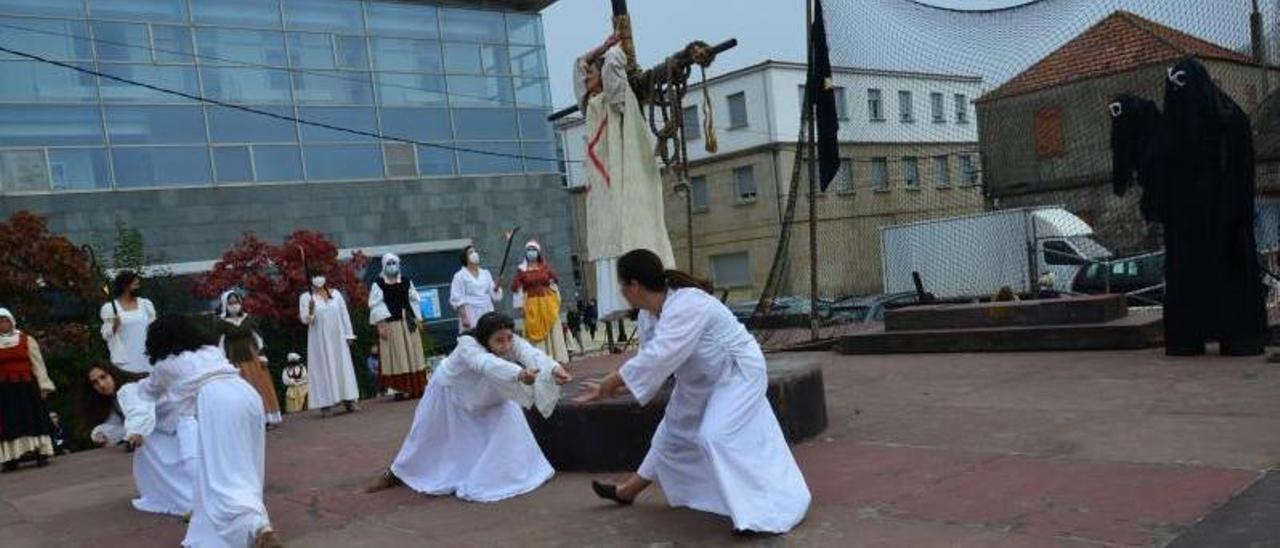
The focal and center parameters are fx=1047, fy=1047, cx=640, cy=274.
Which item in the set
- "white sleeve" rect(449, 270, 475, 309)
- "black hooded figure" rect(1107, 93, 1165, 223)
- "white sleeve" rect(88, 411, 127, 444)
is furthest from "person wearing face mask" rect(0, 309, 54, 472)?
"black hooded figure" rect(1107, 93, 1165, 223)

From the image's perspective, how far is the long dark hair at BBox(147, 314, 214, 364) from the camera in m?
5.59

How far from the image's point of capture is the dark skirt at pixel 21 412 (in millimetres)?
9156

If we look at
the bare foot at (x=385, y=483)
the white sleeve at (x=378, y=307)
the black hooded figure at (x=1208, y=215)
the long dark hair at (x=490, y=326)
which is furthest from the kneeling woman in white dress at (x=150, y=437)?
the black hooded figure at (x=1208, y=215)

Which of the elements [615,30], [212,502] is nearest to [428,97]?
[615,30]

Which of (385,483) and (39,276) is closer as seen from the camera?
(385,483)

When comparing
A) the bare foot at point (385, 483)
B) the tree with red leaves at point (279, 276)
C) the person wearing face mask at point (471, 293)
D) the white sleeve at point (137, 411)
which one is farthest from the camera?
the tree with red leaves at point (279, 276)

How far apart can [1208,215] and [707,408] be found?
5182 mm

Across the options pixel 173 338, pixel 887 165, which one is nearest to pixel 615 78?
pixel 173 338

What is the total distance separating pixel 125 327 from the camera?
29.4ft

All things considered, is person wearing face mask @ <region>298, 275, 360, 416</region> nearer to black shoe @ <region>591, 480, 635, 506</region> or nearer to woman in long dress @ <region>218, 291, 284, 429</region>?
woman in long dress @ <region>218, 291, 284, 429</region>

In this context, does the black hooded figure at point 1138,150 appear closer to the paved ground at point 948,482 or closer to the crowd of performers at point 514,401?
the paved ground at point 948,482

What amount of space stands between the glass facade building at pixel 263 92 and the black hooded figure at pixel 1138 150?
20.4m

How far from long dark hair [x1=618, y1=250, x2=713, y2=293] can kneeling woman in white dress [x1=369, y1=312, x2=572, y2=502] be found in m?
0.95

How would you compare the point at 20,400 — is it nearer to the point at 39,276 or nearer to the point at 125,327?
the point at 125,327
